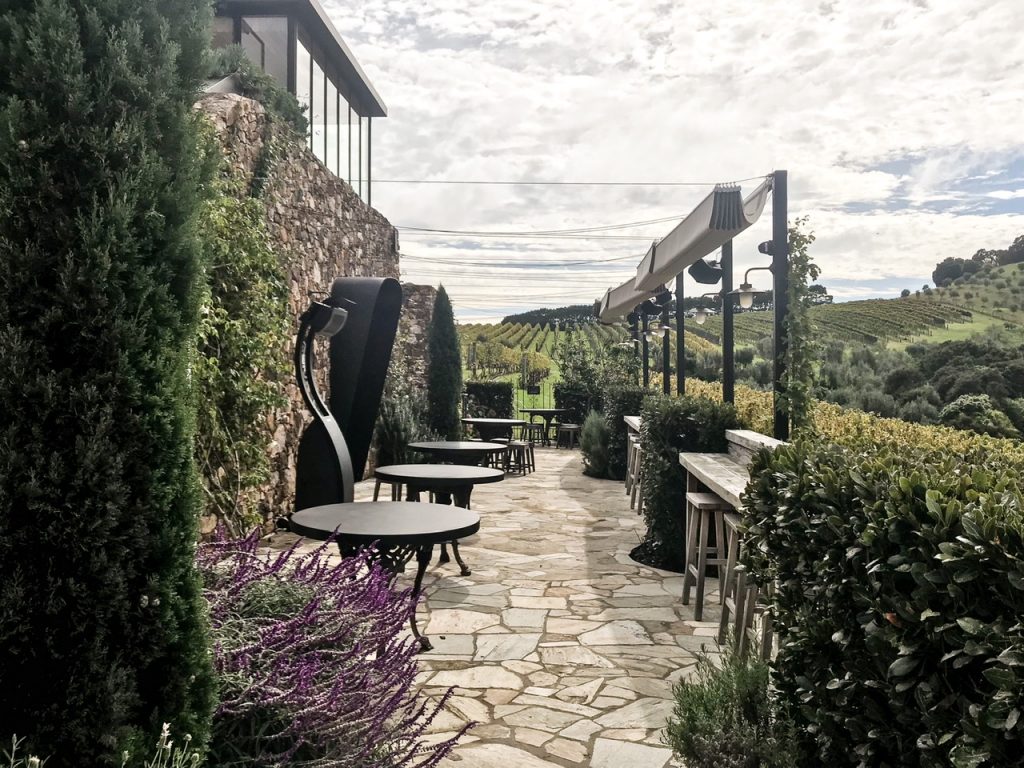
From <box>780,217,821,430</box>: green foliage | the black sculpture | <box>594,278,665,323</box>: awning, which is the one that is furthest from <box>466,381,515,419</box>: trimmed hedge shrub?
<box>780,217,821,430</box>: green foliage

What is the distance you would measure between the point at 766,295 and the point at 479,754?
13.1ft

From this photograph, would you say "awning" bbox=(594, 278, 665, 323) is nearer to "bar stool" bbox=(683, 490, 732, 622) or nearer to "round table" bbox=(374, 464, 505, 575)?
"round table" bbox=(374, 464, 505, 575)

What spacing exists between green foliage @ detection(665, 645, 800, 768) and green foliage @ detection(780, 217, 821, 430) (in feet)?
7.04

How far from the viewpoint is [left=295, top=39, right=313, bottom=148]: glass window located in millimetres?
10070

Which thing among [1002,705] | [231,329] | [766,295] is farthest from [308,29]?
[1002,705]

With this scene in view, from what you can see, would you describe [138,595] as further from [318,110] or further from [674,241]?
[318,110]

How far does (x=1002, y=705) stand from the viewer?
1.17 metres

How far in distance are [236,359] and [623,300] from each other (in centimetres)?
634

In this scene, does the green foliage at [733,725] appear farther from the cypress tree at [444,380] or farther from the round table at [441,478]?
the cypress tree at [444,380]

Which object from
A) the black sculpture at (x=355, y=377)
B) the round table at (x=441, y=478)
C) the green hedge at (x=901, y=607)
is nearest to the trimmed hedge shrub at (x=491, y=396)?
the black sculpture at (x=355, y=377)

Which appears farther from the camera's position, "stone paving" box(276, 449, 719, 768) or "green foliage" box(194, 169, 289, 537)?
"green foliage" box(194, 169, 289, 537)

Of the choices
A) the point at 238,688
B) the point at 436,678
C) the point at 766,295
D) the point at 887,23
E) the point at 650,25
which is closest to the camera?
the point at 238,688

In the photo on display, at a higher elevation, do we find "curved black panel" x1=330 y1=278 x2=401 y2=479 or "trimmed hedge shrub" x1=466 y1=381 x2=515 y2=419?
"curved black panel" x1=330 y1=278 x2=401 y2=479

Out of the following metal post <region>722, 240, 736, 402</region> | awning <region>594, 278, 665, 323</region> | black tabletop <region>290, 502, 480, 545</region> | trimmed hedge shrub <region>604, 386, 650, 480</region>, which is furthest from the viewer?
trimmed hedge shrub <region>604, 386, 650, 480</region>
